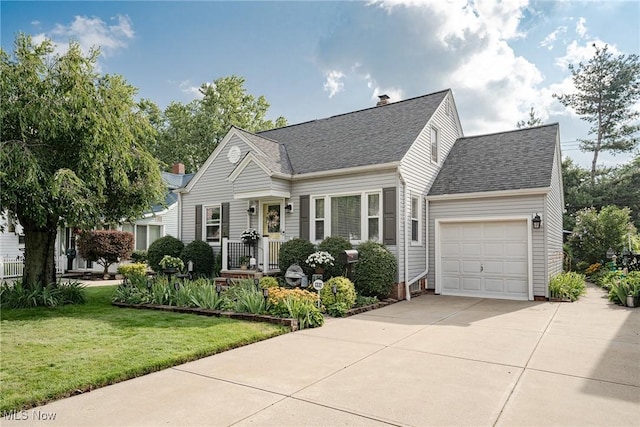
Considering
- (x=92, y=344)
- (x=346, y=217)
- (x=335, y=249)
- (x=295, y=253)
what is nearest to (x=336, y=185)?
(x=346, y=217)

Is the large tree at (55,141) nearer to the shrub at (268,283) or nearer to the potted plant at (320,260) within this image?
the shrub at (268,283)

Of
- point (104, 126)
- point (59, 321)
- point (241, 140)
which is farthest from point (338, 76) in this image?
point (59, 321)

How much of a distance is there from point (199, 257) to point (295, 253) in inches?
168

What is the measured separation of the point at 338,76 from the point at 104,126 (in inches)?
425

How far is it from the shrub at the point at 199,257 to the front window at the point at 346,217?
4833mm

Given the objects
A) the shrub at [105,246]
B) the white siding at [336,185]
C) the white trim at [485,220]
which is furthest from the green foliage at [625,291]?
the shrub at [105,246]

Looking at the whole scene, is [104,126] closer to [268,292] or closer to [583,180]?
[268,292]

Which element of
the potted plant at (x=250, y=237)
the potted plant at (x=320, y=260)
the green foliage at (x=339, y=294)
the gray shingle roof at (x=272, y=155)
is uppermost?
the gray shingle roof at (x=272, y=155)

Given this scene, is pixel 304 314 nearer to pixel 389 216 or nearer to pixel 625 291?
pixel 389 216

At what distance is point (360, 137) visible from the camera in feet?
44.4

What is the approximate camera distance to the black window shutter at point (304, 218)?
12.8 m

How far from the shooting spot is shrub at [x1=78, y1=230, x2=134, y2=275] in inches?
682

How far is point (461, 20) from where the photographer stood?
12805mm

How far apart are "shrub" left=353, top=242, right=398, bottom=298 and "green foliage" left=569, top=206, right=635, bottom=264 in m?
11.8
